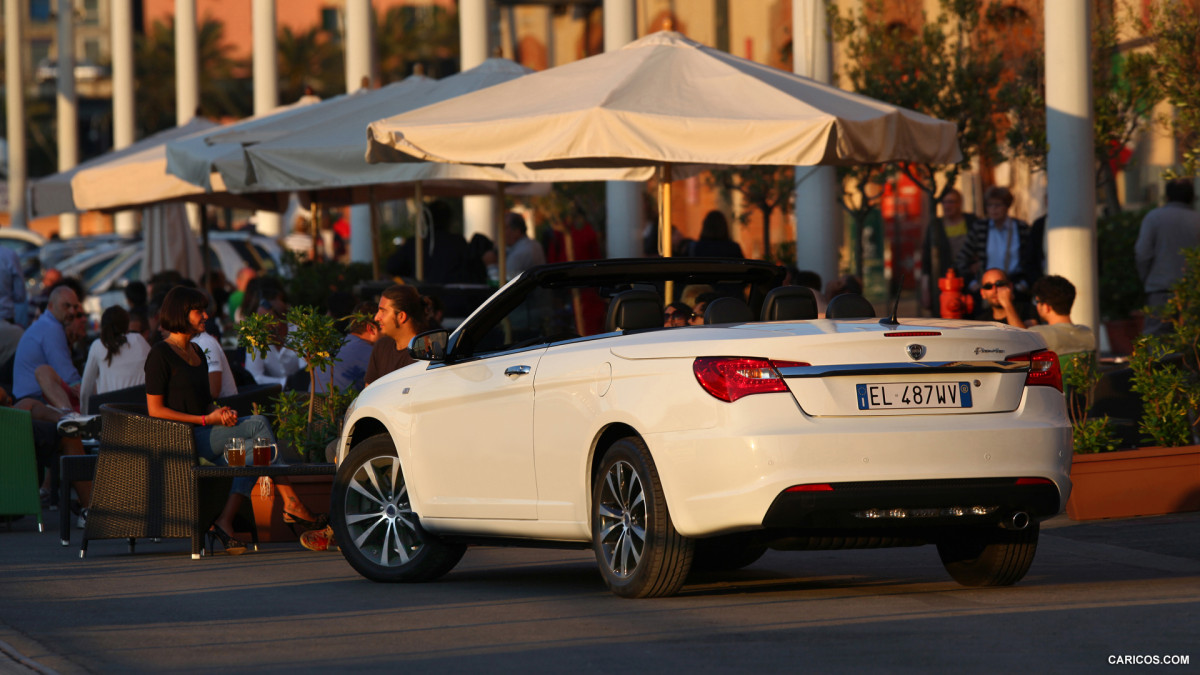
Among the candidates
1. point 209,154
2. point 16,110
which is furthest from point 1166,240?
point 16,110

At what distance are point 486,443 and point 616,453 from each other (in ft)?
3.21

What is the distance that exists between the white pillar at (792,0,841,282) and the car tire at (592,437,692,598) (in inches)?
393

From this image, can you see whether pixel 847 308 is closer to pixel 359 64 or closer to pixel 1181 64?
pixel 1181 64

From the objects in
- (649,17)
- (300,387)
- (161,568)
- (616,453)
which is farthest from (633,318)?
(649,17)

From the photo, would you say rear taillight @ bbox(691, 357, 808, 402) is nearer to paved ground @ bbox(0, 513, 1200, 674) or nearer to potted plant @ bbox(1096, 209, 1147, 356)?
paved ground @ bbox(0, 513, 1200, 674)

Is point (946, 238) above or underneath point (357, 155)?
underneath

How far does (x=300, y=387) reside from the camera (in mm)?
13602

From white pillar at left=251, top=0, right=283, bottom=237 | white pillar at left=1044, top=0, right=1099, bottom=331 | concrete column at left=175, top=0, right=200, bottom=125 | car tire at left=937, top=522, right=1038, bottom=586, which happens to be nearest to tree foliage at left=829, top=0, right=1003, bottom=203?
white pillar at left=1044, top=0, right=1099, bottom=331

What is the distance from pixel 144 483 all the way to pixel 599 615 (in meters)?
3.61

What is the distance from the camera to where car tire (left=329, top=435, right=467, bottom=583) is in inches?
380

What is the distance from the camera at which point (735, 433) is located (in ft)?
25.3

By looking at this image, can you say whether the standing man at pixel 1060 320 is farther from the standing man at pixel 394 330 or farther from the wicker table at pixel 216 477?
the wicker table at pixel 216 477

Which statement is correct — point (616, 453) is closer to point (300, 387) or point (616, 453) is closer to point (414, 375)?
point (414, 375)

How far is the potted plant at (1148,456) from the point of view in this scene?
11398 mm
